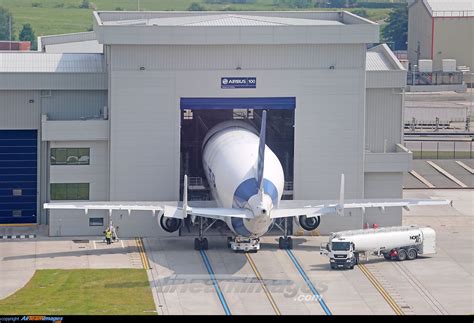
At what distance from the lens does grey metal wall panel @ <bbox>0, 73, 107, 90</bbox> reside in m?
113

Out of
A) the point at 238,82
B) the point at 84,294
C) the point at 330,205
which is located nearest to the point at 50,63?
the point at 238,82

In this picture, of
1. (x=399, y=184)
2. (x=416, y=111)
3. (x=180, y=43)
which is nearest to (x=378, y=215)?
(x=399, y=184)

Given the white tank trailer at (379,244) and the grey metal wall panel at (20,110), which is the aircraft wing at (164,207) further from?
the grey metal wall panel at (20,110)

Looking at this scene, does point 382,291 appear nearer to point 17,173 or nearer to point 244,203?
point 244,203

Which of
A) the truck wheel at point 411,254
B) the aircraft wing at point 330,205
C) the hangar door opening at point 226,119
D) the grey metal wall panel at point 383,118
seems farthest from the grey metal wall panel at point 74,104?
the truck wheel at point 411,254

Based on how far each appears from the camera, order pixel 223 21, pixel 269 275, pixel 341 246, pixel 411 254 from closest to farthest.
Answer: pixel 269 275 → pixel 341 246 → pixel 411 254 → pixel 223 21

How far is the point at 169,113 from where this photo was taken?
111 metres

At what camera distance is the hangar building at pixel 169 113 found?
110438 mm

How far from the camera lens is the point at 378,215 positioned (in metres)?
115

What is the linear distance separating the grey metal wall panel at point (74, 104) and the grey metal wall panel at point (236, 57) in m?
5.88

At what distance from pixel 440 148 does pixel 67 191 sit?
61742 mm

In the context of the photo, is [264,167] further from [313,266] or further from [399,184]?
[399,184]

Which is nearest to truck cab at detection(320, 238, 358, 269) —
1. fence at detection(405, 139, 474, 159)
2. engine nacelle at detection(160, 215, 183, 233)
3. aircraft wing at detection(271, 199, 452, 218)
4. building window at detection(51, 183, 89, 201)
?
aircraft wing at detection(271, 199, 452, 218)

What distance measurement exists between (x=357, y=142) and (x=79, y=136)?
2060cm
